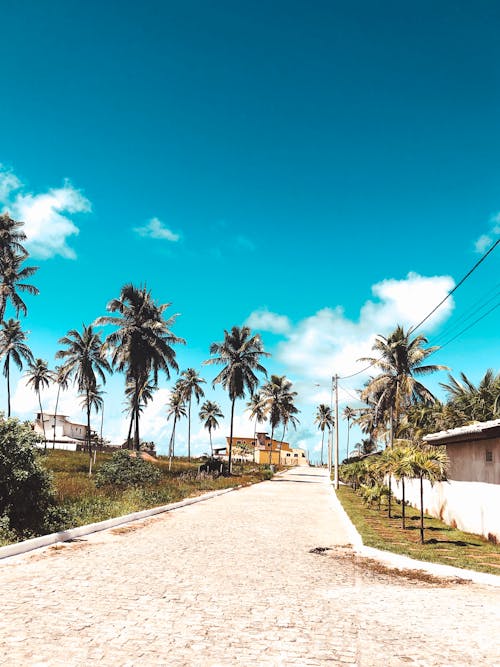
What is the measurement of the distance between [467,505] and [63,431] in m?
82.4

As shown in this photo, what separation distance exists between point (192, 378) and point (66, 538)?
67.5 meters

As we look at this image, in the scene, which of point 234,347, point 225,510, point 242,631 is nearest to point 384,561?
point 242,631

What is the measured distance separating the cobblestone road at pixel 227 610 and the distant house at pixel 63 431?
242ft

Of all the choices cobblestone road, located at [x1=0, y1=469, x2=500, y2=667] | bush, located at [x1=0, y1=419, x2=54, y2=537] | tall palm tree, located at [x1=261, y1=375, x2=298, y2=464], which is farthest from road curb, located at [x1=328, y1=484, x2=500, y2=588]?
tall palm tree, located at [x1=261, y1=375, x2=298, y2=464]

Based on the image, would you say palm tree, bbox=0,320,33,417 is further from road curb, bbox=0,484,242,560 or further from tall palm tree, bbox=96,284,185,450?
road curb, bbox=0,484,242,560

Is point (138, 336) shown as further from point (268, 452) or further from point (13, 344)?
point (268, 452)

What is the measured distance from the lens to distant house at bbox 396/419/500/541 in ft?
44.3

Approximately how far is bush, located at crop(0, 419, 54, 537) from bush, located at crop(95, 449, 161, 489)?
11170mm

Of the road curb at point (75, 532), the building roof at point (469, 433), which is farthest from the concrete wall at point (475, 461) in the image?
the road curb at point (75, 532)

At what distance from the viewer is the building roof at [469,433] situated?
1263 cm

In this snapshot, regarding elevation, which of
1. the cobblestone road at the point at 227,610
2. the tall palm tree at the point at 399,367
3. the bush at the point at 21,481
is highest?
the tall palm tree at the point at 399,367

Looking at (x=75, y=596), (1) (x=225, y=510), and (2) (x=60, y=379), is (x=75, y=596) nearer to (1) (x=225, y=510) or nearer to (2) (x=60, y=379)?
(1) (x=225, y=510)

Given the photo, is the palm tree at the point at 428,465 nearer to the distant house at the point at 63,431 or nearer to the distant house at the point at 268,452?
the distant house at the point at 63,431

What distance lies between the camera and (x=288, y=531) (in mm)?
15117
